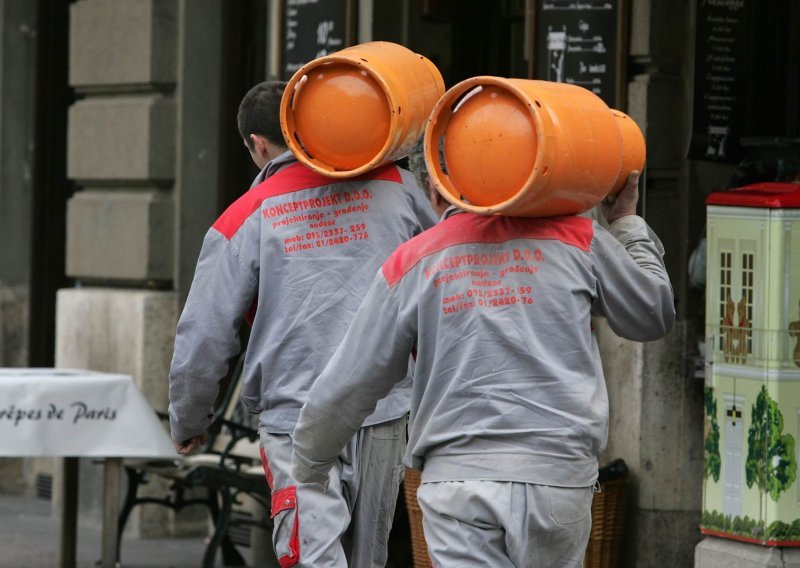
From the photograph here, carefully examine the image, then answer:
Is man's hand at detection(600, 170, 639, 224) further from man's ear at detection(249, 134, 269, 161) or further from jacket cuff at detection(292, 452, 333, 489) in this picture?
man's ear at detection(249, 134, 269, 161)

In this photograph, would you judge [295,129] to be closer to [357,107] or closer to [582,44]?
[357,107]

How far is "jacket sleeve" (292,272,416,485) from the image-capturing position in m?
3.38

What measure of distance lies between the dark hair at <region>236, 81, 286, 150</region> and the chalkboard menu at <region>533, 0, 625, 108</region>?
210 cm

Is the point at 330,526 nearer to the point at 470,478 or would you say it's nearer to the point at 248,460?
the point at 470,478

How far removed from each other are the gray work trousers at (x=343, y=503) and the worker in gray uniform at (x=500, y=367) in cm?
90

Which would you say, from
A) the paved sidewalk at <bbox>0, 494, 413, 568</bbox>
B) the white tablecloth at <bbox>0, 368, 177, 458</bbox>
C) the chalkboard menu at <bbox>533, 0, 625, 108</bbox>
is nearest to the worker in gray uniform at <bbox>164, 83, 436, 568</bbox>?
the chalkboard menu at <bbox>533, 0, 625, 108</bbox>

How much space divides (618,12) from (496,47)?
105 centimetres

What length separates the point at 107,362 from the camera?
838cm

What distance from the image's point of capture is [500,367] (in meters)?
3.25

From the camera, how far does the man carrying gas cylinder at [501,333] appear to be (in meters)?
3.22

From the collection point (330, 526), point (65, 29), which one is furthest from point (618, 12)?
point (65, 29)

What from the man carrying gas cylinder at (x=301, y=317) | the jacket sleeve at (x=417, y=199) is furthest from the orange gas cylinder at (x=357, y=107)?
the jacket sleeve at (x=417, y=199)

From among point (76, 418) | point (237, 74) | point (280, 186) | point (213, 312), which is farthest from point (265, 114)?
point (237, 74)

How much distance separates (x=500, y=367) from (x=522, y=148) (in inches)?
16.9
